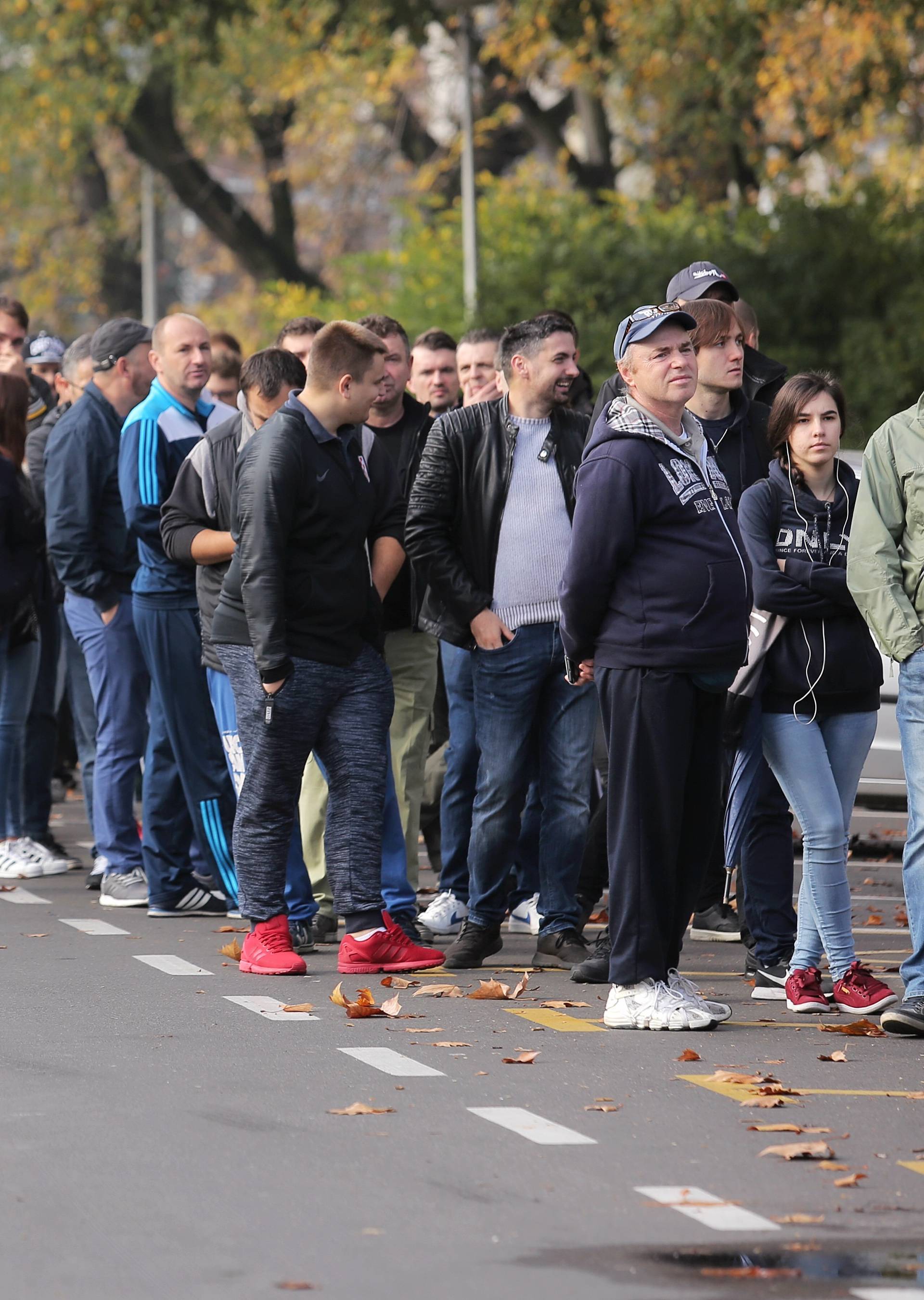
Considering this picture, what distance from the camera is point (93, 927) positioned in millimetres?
8969

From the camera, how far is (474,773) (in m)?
8.98

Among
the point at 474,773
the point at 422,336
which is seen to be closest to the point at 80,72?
the point at 422,336

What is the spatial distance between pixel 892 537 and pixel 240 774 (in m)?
2.90

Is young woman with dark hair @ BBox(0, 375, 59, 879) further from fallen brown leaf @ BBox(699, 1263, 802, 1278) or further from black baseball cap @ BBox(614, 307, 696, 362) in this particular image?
fallen brown leaf @ BBox(699, 1263, 802, 1278)

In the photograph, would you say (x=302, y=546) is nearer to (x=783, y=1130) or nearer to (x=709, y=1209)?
(x=783, y=1130)

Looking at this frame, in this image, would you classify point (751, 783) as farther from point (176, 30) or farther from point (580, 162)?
point (580, 162)

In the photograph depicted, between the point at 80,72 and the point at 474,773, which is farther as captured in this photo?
the point at 80,72

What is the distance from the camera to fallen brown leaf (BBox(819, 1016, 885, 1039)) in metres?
6.79

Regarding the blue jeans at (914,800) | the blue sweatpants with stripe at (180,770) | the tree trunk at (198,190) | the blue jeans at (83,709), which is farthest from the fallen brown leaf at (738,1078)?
the tree trunk at (198,190)

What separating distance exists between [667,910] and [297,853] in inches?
77.3

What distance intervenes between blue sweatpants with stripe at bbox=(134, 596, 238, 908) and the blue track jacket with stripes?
9 centimetres

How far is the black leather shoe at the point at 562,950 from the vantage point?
8031 millimetres

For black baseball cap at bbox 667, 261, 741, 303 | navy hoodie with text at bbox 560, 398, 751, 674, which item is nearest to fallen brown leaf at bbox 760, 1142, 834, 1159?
navy hoodie with text at bbox 560, 398, 751, 674

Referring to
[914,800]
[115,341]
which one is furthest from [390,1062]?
[115,341]
